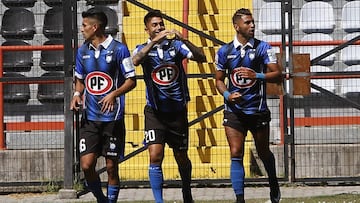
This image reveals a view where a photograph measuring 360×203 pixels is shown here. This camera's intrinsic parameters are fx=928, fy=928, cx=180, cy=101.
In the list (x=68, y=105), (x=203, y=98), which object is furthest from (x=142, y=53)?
(x=203, y=98)

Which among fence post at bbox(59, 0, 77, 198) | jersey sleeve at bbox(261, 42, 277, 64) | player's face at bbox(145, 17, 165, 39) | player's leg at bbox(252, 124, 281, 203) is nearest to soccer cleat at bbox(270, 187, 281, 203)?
player's leg at bbox(252, 124, 281, 203)

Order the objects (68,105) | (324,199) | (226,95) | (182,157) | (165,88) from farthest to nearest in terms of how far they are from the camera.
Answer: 1. (68,105)
2. (324,199)
3. (182,157)
4. (165,88)
5. (226,95)

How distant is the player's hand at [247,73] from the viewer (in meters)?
10.8

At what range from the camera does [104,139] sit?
410 inches

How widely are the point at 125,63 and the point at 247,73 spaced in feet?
4.86

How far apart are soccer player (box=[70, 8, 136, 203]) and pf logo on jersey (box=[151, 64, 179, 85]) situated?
65 centimetres

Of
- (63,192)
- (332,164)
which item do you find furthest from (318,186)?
(63,192)

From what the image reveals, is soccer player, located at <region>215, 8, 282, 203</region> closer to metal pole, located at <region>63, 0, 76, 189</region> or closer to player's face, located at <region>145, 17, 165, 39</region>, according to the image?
player's face, located at <region>145, 17, 165, 39</region>

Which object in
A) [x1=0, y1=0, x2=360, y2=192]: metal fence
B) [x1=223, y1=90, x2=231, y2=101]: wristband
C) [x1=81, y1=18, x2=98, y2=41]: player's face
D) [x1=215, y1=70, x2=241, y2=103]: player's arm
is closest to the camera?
[x1=81, y1=18, x2=98, y2=41]: player's face

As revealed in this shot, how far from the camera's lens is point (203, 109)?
15.0m

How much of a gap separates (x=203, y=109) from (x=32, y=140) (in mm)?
2794

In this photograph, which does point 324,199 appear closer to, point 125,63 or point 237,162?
point 237,162

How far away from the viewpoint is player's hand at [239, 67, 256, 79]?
35.4ft

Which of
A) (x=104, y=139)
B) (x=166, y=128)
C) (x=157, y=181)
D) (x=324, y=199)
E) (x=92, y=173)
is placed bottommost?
(x=324, y=199)
